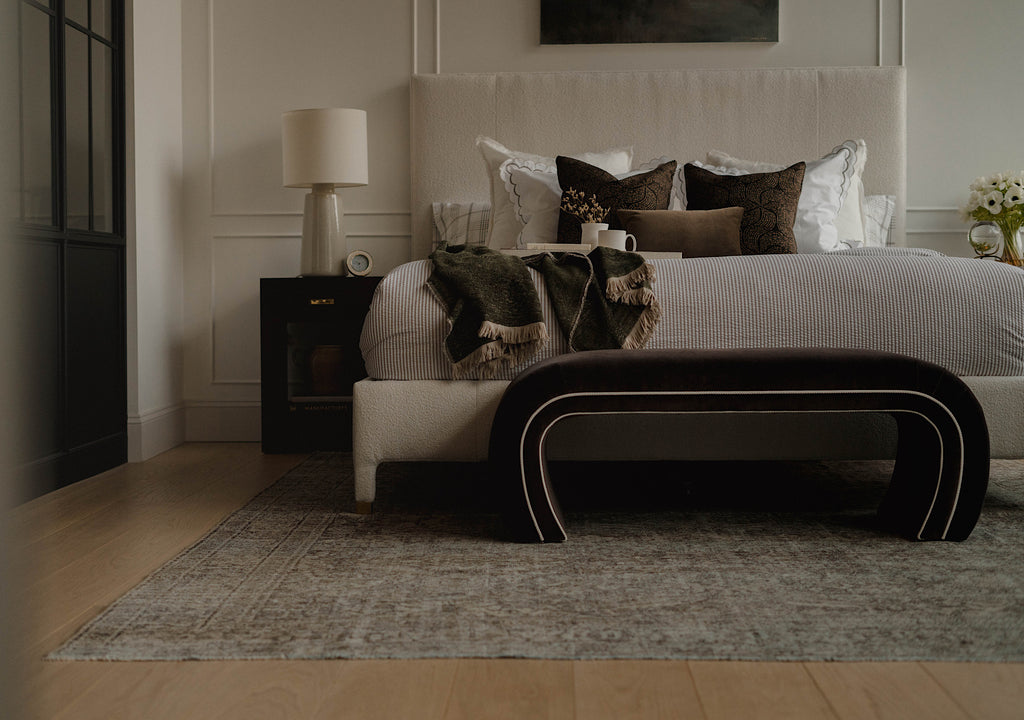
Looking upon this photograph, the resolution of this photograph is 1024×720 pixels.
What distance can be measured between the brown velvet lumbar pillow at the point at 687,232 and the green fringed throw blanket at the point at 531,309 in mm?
772

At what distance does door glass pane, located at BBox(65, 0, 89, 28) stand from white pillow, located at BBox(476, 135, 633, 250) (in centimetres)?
158

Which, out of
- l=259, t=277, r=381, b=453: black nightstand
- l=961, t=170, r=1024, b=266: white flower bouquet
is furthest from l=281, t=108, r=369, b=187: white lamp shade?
l=961, t=170, r=1024, b=266: white flower bouquet

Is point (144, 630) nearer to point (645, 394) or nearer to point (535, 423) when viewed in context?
point (535, 423)

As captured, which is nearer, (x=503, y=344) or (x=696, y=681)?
(x=696, y=681)

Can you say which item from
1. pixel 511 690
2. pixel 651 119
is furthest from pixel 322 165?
pixel 511 690

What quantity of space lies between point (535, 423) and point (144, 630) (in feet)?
2.91

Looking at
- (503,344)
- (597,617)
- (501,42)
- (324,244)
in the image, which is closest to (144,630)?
(597,617)

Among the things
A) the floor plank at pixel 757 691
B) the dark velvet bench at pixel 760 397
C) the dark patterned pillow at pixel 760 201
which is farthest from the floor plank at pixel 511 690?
the dark patterned pillow at pixel 760 201

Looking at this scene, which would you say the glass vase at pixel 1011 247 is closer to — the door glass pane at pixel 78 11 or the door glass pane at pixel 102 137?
the door glass pane at pixel 102 137

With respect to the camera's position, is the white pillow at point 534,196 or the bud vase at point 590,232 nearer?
the bud vase at point 590,232

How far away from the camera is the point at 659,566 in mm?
1896

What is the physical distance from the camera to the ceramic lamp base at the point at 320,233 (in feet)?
12.3

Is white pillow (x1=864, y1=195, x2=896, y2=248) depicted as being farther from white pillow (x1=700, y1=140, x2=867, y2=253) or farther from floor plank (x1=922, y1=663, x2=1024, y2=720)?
floor plank (x1=922, y1=663, x2=1024, y2=720)

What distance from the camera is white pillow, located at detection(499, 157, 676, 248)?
356 cm
